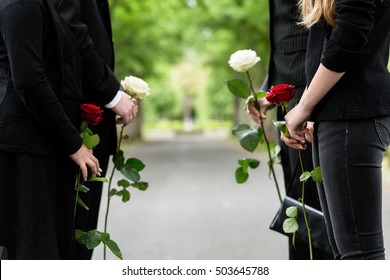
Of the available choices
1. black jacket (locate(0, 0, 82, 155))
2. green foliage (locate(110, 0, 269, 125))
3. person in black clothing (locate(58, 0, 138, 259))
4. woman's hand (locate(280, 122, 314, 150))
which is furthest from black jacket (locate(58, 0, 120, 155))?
green foliage (locate(110, 0, 269, 125))

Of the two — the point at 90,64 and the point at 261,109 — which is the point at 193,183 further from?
the point at 90,64

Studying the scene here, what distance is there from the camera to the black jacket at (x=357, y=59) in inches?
76.7

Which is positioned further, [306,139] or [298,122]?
[306,139]

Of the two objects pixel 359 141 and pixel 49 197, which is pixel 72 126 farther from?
pixel 359 141

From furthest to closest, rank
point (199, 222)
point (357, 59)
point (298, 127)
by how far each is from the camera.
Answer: point (199, 222), point (298, 127), point (357, 59)

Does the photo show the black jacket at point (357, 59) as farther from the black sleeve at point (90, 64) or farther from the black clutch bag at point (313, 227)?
the black sleeve at point (90, 64)

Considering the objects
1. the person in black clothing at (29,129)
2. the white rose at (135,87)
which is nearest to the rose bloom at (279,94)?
the white rose at (135,87)

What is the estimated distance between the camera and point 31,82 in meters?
2.11

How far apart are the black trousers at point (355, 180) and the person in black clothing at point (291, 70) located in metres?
0.49

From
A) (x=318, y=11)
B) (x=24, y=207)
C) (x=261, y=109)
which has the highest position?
(x=318, y=11)

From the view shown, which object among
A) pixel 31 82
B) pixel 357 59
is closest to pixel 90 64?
pixel 31 82

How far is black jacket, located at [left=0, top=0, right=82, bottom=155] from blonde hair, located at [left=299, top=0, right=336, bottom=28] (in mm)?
888

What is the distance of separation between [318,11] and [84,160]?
100 centimetres
